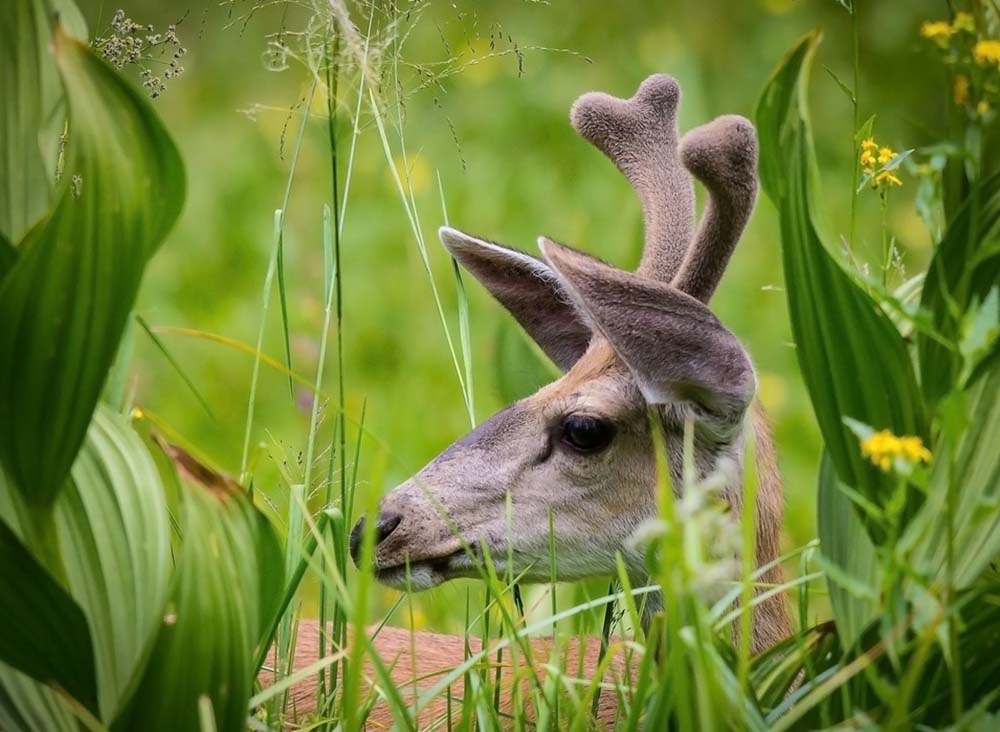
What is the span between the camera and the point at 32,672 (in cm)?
169

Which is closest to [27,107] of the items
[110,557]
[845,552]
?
[110,557]

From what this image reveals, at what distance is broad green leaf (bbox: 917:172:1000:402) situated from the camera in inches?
64.7

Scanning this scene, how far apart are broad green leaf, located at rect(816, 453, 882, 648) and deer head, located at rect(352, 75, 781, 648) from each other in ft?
1.89

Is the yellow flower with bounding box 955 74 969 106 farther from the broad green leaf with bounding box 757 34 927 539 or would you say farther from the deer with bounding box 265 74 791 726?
the deer with bounding box 265 74 791 726

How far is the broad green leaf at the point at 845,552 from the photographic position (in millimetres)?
1679

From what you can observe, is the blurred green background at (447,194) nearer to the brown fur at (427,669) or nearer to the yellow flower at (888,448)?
the brown fur at (427,669)

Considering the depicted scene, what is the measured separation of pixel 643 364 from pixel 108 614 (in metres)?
0.97

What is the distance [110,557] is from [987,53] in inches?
39.1

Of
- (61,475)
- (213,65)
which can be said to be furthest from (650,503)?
(213,65)

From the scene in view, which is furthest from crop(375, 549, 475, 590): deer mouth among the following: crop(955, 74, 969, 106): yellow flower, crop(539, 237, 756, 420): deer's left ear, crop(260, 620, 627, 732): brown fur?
crop(955, 74, 969, 106): yellow flower

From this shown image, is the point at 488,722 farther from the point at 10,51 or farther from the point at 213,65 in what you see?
the point at 213,65

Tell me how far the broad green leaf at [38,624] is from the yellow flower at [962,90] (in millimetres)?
993

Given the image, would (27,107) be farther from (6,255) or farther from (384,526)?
(384,526)

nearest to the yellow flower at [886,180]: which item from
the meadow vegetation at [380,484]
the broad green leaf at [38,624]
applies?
the meadow vegetation at [380,484]
